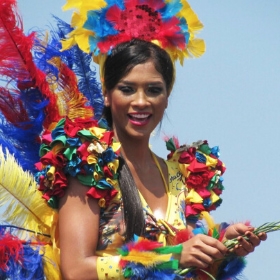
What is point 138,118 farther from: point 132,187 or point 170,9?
point 170,9

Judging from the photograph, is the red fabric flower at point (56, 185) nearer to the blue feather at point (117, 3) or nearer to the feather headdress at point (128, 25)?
the feather headdress at point (128, 25)

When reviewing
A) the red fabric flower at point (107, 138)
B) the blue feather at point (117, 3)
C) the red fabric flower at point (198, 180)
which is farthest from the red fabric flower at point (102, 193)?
the blue feather at point (117, 3)

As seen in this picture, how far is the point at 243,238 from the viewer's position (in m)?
4.98

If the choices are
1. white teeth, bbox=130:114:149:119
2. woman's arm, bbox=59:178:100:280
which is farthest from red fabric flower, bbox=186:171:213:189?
woman's arm, bbox=59:178:100:280

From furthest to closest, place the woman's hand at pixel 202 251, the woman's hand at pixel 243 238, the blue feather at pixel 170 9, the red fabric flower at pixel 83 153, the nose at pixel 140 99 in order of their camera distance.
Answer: the blue feather at pixel 170 9 → the nose at pixel 140 99 → the red fabric flower at pixel 83 153 → the woman's hand at pixel 243 238 → the woman's hand at pixel 202 251

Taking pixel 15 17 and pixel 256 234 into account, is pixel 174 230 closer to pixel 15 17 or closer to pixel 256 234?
pixel 256 234

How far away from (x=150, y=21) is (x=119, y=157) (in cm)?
73

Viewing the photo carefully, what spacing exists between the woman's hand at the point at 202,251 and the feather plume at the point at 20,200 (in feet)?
3.10

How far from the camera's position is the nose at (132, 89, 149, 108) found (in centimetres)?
529

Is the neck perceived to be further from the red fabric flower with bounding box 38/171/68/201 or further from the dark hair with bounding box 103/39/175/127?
the red fabric flower with bounding box 38/171/68/201

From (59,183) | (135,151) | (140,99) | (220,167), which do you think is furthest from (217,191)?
(59,183)

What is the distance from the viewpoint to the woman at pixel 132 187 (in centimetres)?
496

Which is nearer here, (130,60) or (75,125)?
(75,125)

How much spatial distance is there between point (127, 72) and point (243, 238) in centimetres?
98
